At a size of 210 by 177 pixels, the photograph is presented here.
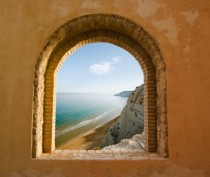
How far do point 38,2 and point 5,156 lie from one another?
2.41 meters

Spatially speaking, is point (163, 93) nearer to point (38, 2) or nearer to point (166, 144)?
point (166, 144)

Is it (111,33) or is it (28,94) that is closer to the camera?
(28,94)

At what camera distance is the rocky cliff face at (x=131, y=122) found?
1232 centimetres

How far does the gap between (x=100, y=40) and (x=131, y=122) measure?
364 inches

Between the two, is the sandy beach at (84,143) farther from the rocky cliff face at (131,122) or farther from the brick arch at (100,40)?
the brick arch at (100,40)

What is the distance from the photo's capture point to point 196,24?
12.1ft

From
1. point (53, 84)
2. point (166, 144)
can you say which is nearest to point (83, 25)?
point (53, 84)

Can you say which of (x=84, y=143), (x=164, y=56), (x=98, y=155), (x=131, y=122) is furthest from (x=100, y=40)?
(x=84, y=143)

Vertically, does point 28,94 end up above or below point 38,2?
below

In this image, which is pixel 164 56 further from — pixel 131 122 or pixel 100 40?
pixel 131 122

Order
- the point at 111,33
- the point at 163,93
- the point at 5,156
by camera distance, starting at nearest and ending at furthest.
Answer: the point at 5,156 → the point at 163,93 → the point at 111,33

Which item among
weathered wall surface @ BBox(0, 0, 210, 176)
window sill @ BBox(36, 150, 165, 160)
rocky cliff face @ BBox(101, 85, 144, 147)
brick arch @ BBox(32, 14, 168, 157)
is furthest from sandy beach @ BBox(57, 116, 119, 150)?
weathered wall surface @ BBox(0, 0, 210, 176)

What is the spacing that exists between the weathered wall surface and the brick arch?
11 cm

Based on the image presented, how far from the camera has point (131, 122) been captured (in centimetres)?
1312
